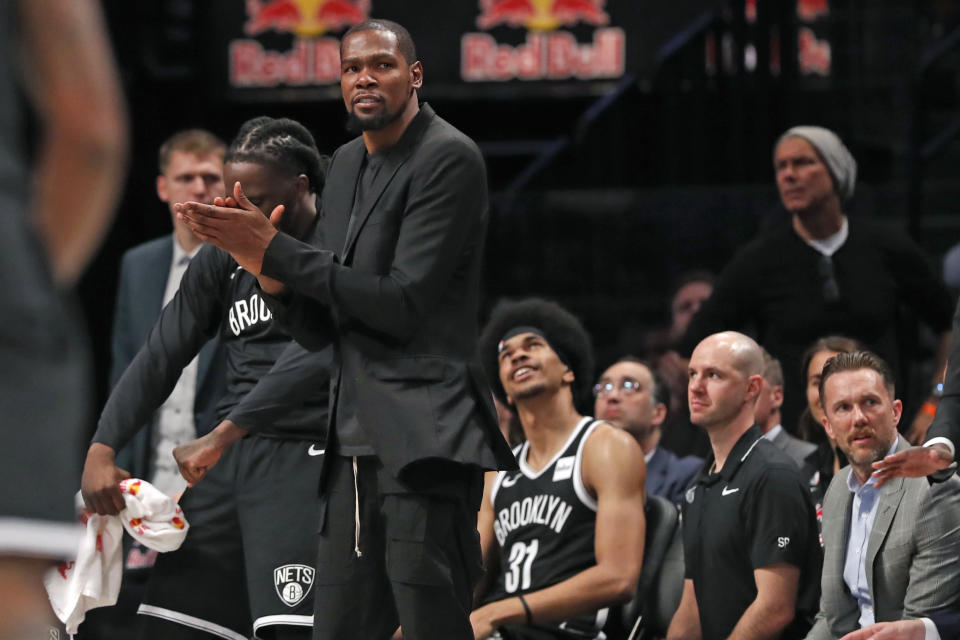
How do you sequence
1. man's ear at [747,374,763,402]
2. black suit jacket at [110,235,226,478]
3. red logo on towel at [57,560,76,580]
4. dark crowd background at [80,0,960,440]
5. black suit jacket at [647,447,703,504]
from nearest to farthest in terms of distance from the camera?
red logo on towel at [57,560,76,580] → man's ear at [747,374,763,402] → black suit jacket at [110,235,226,478] → black suit jacket at [647,447,703,504] → dark crowd background at [80,0,960,440]

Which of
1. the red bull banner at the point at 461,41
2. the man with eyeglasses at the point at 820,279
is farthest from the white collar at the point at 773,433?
the red bull banner at the point at 461,41

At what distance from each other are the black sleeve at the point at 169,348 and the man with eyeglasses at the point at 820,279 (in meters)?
1.96

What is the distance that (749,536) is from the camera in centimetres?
461

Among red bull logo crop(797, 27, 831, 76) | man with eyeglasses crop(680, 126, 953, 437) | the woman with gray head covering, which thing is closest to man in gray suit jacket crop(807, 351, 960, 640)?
man with eyeglasses crop(680, 126, 953, 437)

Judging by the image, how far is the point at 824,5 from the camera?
9266 millimetres

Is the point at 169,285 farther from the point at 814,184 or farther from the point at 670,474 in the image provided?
the point at 814,184

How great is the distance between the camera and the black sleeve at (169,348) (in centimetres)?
417

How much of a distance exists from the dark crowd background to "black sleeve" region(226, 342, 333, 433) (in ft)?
13.5

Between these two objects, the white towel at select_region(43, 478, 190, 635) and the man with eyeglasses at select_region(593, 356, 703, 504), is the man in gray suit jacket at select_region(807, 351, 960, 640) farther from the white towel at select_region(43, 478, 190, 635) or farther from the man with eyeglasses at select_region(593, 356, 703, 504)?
the white towel at select_region(43, 478, 190, 635)

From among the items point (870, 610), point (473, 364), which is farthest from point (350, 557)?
point (870, 610)

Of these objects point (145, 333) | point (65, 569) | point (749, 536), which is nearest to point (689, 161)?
point (145, 333)

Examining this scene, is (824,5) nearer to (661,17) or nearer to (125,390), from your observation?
(661,17)

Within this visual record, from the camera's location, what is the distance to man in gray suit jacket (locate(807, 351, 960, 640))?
4109 millimetres

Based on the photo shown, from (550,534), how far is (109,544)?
58.1 inches
